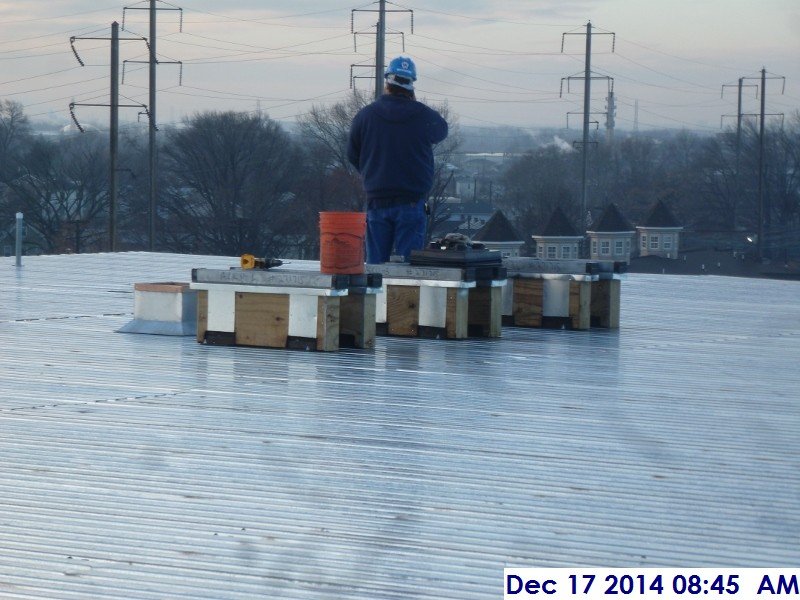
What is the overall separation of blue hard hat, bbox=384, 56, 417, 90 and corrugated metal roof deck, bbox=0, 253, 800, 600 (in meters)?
2.07

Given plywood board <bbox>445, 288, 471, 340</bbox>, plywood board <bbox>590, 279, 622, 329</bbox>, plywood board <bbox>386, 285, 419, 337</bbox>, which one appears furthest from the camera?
plywood board <bbox>590, 279, 622, 329</bbox>

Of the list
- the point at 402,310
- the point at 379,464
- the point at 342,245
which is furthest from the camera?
the point at 402,310

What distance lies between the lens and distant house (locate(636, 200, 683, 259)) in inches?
2680

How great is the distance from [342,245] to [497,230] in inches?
2070

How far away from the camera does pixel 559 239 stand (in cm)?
6288

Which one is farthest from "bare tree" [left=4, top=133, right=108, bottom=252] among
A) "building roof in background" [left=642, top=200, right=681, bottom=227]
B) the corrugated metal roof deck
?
the corrugated metal roof deck

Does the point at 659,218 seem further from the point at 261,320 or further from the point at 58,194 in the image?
the point at 261,320

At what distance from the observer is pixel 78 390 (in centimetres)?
729

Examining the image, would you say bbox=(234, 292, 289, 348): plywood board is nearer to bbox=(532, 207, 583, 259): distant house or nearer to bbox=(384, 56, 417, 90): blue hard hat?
bbox=(384, 56, 417, 90): blue hard hat

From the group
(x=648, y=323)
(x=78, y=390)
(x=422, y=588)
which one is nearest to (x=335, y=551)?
(x=422, y=588)

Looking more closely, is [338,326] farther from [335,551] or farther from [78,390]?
[335,551]

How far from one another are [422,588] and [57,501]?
159 cm

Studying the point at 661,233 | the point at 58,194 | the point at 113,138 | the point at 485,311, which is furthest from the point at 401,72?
the point at 661,233

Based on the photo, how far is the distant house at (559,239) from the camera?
206 ft
